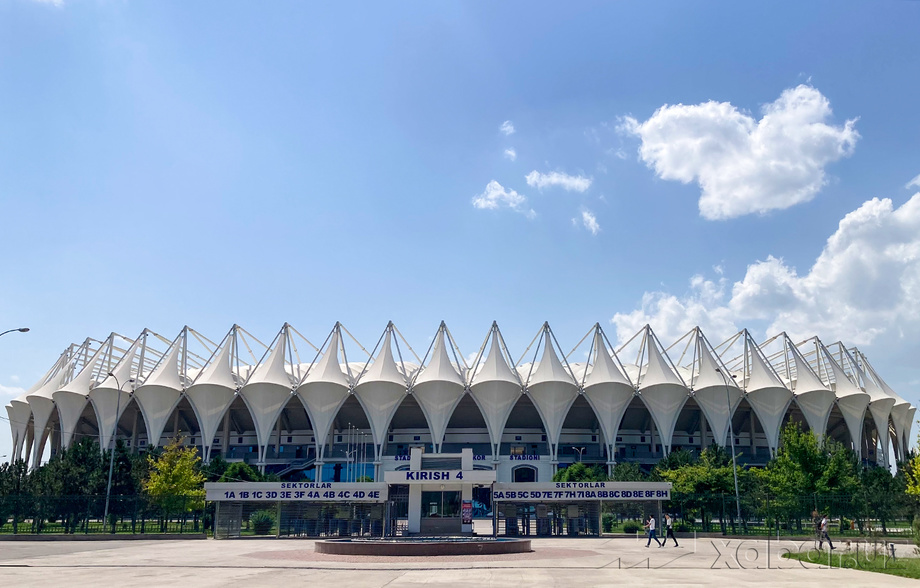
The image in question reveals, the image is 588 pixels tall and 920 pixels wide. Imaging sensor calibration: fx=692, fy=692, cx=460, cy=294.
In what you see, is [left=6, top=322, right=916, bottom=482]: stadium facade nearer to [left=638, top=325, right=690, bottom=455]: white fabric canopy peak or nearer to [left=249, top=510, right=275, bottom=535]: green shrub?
[left=638, top=325, right=690, bottom=455]: white fabric canopy peak

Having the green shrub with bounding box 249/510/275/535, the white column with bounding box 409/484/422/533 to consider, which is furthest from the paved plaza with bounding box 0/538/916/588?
the green shrub with bounding box 249/510/275/535

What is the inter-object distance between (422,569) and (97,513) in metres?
34.4

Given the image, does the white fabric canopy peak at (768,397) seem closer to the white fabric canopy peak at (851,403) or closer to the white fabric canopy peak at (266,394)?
the white fabric canopy peak at (851,403)

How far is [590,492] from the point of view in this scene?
43.4 meters

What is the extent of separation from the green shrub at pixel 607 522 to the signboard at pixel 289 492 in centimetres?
1558

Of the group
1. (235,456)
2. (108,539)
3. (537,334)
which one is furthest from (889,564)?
(235,456)

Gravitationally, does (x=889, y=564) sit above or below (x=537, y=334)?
below

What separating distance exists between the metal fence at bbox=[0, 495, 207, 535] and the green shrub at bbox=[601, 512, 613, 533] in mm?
26669

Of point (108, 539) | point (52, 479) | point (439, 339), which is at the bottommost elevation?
point (108, 539)

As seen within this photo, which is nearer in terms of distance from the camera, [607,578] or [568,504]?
[607,578]

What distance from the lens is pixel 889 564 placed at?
77.0 ft

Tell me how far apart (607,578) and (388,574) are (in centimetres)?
649

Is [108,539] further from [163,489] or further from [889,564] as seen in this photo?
[889,564]

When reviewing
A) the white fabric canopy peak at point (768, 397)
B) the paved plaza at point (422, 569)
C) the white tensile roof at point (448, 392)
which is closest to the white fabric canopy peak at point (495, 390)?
the white tensile roof at point (448, 392)
